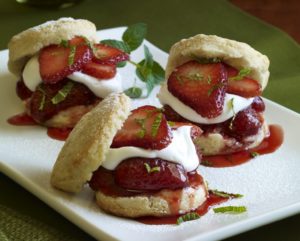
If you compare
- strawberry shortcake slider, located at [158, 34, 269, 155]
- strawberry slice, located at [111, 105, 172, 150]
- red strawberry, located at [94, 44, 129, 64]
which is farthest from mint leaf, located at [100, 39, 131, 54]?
strawberry slice, located at [111, 105, 172, 150]

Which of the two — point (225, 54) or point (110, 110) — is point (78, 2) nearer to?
point (225, 54)

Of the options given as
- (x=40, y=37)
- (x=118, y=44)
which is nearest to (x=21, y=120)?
(x=40, y=37)

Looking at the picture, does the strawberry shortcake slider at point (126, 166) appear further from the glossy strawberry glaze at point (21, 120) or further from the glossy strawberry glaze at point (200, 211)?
the glossy strawberry glaze at point (21, 120)

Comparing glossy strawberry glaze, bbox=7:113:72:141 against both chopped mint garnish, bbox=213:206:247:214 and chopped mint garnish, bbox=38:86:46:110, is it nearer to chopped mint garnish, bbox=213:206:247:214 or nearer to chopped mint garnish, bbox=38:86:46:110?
chopped mint garnish, bbox=38:86:46:110

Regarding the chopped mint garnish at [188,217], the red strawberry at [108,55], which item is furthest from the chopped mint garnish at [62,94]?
the chopped mint garnish at [188,217]

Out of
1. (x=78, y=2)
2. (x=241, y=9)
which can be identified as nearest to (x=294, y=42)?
(x=241, y=9)
